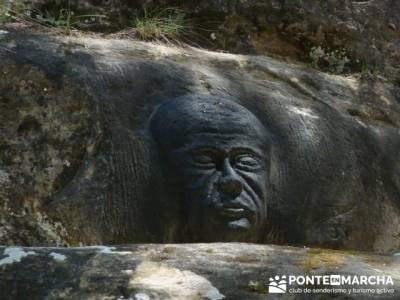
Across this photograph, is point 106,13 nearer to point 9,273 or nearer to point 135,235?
point 135,235

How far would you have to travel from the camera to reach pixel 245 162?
147 inches

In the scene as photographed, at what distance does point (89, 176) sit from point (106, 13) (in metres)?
1.24

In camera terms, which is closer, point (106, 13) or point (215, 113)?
point (215, 113)

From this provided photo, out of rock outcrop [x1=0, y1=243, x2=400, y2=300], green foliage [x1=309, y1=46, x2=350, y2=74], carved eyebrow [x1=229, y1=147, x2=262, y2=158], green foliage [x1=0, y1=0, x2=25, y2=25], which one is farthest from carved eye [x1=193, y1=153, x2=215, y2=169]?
green foliage [x1=309, y1=46, x2=350, y2=74]

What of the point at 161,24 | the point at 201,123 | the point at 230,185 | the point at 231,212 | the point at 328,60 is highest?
the point at 161,24

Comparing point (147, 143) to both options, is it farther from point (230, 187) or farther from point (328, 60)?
point (328, 60)

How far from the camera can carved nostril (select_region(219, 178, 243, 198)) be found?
11.8 ft

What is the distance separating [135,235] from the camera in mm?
3598

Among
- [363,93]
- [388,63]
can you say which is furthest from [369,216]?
[388,63]

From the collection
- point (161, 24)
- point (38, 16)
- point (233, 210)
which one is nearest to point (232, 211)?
point (233, 210)

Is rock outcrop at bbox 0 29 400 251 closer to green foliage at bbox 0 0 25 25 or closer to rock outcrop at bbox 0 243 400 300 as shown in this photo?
green foliage at bbox 0 0 25 25

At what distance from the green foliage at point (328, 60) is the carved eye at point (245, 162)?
1.34 m

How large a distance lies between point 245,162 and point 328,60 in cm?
147

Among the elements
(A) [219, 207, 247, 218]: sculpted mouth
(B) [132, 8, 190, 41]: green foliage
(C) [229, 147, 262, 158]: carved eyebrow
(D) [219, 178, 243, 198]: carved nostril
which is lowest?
(A) [219, 207, 247, 218]: sculpted mouth
